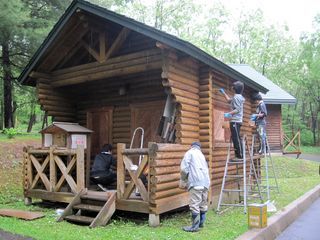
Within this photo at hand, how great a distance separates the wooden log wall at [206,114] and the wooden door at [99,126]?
10.9 ft

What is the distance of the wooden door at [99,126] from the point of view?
442 inches

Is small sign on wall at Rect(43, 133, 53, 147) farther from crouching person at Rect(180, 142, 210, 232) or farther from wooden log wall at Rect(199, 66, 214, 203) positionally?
crouching person at Rect(180, 142, 210, 232)

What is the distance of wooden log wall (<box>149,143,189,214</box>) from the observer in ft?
23.9

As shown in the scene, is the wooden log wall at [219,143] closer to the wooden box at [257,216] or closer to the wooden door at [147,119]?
the wooden door at [147,119]

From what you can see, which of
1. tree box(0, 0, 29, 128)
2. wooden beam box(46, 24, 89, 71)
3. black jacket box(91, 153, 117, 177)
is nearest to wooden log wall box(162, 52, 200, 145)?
black jacket box(91, 153, 117, 177)

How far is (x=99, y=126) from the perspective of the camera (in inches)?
451

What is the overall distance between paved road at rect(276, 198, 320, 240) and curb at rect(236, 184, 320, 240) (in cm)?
11

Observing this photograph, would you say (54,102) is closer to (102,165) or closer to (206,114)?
(102,165)

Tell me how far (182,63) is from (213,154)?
8.50ft

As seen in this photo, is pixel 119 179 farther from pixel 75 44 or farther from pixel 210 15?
pixel 210 15

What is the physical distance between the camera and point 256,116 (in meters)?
11.3

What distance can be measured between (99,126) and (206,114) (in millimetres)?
3944

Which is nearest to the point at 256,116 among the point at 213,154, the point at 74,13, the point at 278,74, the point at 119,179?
the point at 213,154

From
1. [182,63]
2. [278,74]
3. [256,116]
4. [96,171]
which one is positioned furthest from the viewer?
[278,74]
